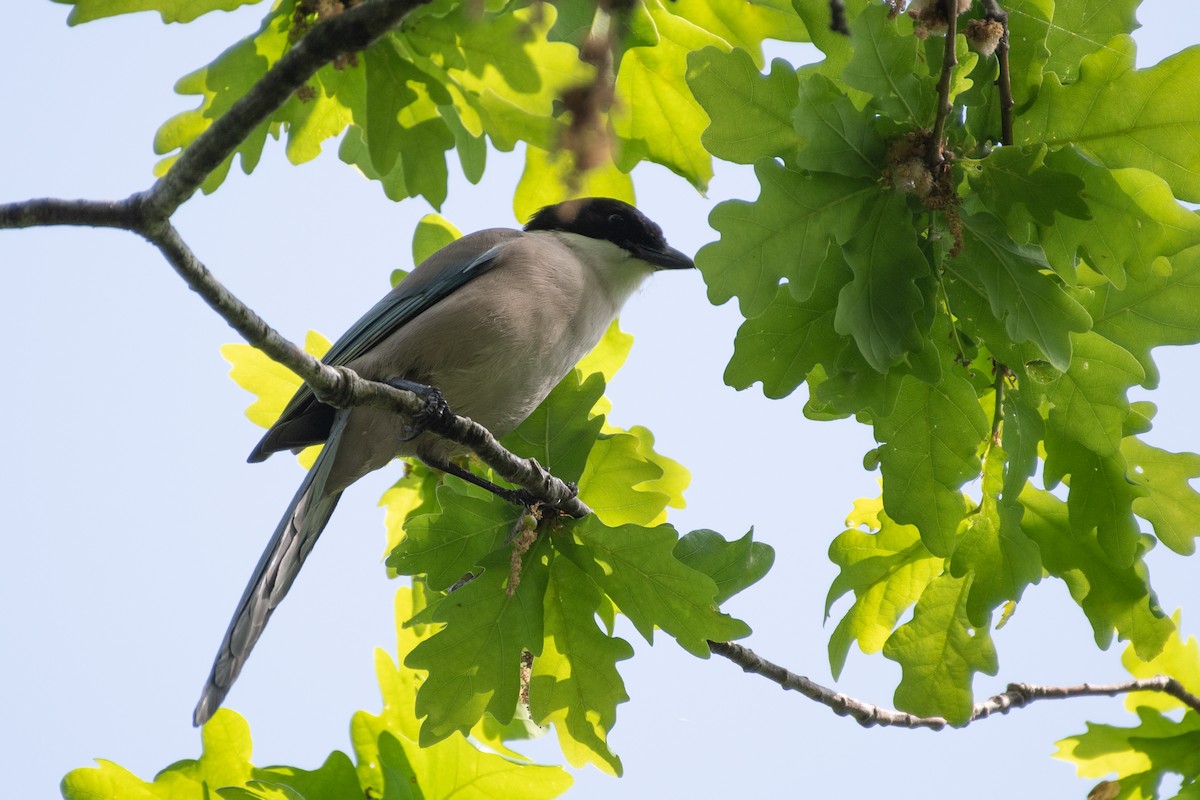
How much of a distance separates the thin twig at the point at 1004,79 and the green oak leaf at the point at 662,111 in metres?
1.02

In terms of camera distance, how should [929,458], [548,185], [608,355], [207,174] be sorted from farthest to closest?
[608,355]
[548,185]
[929,458]
[207,174]

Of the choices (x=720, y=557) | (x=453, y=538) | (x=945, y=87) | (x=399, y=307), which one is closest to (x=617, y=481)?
(x=720, y=557)

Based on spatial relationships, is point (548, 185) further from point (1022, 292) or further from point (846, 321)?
point (1022, 292)

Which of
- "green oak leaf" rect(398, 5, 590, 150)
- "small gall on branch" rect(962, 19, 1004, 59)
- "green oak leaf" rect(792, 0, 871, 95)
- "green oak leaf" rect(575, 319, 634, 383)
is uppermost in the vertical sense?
"green oak leaf" rect(398, 5, 590, 150)

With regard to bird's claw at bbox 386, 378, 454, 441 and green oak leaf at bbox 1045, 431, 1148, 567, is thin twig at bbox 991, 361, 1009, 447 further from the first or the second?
bird's claw at bbox 386, 378, 454, 441

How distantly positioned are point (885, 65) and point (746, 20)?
1039 mm

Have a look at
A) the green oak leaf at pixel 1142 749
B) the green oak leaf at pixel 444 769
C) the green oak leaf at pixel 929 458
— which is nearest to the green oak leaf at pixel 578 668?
the green oak leaf at pixel 444 769

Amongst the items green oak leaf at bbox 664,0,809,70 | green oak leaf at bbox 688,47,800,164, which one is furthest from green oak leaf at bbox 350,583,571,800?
green oak leaf at bbox 664,0,809,70

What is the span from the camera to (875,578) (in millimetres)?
3480

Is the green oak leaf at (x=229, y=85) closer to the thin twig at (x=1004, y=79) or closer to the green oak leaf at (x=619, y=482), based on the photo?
the green oak leaf at (x=619, y=482)

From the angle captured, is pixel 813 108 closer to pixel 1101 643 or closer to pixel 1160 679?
pixel 1101 643

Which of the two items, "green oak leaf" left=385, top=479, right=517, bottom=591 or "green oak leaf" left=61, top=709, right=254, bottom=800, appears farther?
"green oak leaf" left=61, top=709, right=254, bottom=800

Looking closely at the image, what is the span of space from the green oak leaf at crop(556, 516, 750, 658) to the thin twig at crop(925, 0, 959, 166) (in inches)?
47.5

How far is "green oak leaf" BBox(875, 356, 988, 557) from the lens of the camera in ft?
9.77
